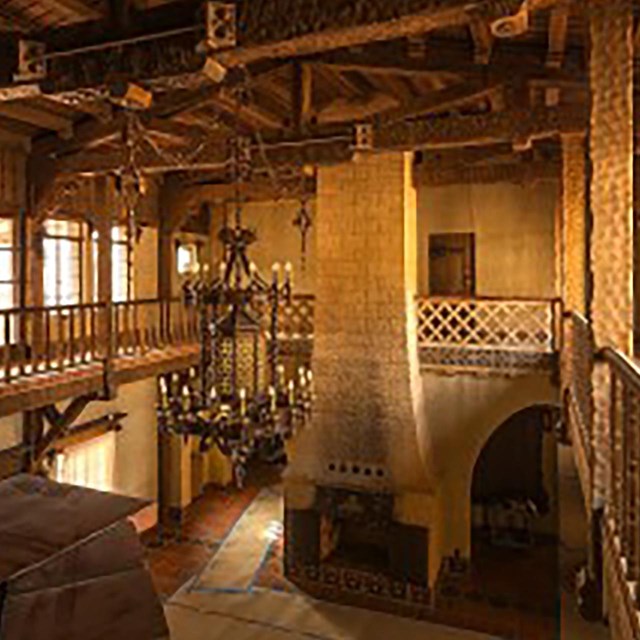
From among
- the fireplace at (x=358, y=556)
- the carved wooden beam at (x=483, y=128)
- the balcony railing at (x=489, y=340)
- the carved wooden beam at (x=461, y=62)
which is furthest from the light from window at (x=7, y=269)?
the balcony railing at (x=489, y=340)

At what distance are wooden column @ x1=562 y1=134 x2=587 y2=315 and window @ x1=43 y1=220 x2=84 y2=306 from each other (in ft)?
25.2

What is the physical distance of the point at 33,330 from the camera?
754 centimetres

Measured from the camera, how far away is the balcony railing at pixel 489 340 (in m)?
9.11

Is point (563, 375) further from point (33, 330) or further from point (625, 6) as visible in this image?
point (33, 330)

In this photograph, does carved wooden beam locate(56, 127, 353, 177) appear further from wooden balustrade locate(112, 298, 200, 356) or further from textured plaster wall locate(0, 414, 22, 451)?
textured plaster wall locate(0, 414, 22, 451)

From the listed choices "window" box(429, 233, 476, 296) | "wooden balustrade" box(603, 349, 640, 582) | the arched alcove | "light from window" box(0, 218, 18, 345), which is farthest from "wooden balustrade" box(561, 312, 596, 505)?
"light from window" box(0, 218, 18, 345)

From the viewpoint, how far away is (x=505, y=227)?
12.1 meters

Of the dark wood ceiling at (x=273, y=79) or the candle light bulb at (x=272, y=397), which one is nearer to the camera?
the dark wood ceiling at (x=273, y=79)

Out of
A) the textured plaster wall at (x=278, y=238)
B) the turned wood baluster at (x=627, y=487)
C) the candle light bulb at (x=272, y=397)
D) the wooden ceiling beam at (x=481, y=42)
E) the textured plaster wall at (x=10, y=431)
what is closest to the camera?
the turned wood baluster at (x=627, y=487)

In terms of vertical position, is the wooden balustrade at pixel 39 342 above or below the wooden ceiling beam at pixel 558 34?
below

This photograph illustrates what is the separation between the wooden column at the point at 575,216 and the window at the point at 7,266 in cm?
784

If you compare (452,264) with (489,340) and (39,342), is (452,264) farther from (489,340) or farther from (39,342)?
(39,342)

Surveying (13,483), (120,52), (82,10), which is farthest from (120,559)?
(82,10)

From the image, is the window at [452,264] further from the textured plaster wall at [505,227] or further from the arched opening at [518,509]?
the arched opening at [518,509]
